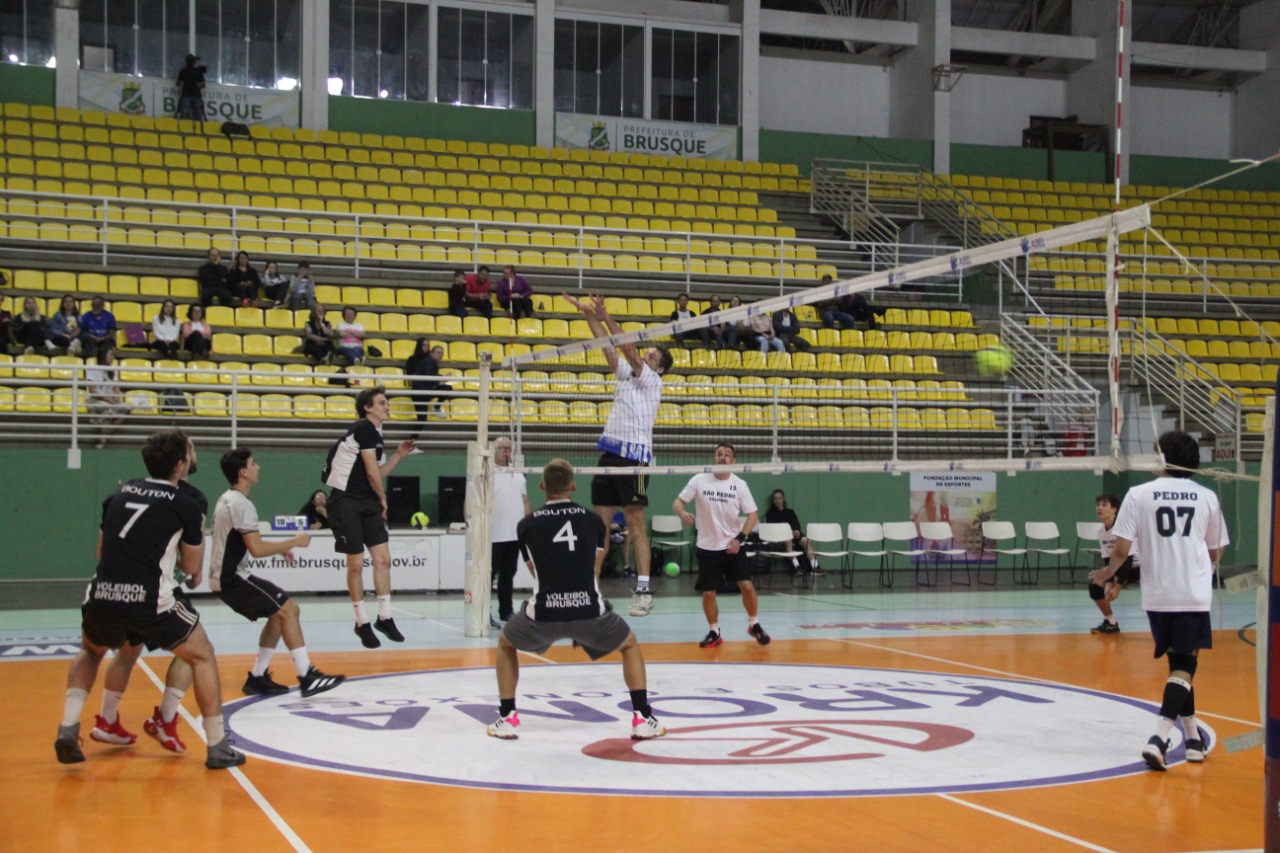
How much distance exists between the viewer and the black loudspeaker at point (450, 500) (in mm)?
18078

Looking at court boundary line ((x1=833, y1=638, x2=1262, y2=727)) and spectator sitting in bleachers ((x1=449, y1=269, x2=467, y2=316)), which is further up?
spectator sitting in bleachers ((x1=449, y1=269, x2=467, y2=316))

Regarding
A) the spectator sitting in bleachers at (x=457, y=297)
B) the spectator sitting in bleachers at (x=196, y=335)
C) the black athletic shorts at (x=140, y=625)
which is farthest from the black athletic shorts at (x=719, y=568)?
the spectator sitting in bleachers at (x=457, y=297)

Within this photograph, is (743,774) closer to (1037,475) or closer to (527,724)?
(527,724)

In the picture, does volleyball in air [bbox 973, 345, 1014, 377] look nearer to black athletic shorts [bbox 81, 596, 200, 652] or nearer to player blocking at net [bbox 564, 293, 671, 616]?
player blocking at net [bbox 564, 293, 671, 616]

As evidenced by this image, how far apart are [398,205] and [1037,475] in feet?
40.9

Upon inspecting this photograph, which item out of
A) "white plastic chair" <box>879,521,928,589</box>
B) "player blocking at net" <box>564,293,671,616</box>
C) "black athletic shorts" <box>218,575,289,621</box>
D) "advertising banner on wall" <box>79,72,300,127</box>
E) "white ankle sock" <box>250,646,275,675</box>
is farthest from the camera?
"advertising banner on wall" <box>79,72,300,127</box>

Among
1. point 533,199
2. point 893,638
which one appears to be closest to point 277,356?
point 533,199

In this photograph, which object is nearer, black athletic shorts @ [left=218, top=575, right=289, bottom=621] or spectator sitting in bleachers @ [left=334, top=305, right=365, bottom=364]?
black athletic shorts @ [left=218, top=575, right=289, bottom=621]

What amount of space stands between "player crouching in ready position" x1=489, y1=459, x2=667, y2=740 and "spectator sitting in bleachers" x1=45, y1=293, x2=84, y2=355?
12.9 meters

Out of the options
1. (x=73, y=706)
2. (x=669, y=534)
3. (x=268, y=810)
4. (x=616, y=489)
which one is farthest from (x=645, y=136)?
(x=268, y=810)

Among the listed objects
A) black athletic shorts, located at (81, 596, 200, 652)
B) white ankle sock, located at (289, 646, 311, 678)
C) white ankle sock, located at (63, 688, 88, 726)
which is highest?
black athletic shorts, located at (81, 596, 200, 652)

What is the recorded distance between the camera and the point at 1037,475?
20.9 meters

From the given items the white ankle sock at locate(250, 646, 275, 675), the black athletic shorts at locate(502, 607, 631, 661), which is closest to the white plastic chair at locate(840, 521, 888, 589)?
the white ankle sock at locate(250, 646, 275, 675)

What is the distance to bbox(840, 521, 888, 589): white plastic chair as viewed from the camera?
19172mm
